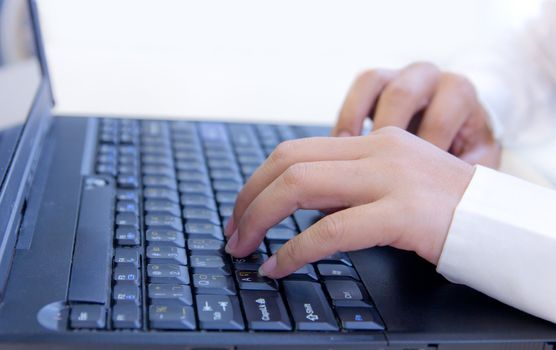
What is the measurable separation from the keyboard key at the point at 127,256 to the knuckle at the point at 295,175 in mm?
105

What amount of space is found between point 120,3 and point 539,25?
0.62 metres

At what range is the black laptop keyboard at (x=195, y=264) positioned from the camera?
40 centimetres

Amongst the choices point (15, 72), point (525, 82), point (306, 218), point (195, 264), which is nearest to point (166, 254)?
point (195, 264)

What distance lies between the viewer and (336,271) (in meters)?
0.46

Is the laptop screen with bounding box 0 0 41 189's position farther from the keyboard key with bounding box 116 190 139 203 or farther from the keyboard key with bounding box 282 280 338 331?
the keyboard key with bounding box 282 280 338 331

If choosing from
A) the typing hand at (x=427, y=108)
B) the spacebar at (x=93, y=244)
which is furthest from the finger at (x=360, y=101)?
the spacebar at (x=93, y=244)

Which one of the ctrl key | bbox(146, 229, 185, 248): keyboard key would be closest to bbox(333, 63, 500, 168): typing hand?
bbox(146, 229, 185, 248): keyboard key

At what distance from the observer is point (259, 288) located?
435 millimetres

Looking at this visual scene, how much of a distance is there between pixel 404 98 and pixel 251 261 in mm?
239

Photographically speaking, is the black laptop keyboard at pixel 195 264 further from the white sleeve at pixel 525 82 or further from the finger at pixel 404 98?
the white sleeve at pixel 525 82

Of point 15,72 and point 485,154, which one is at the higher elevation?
point 15,72

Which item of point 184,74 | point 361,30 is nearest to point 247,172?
point 184,74

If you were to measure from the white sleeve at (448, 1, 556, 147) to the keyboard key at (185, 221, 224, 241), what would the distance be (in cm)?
39

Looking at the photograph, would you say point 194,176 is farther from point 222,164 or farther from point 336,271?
point 336,271
